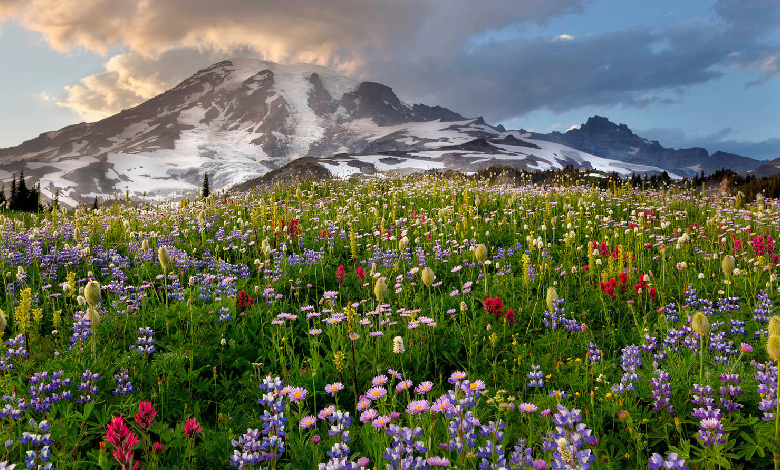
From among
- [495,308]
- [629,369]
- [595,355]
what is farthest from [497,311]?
[629,369]

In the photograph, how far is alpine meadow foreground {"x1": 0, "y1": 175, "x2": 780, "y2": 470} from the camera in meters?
2.27

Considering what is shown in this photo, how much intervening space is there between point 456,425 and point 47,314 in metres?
5.18

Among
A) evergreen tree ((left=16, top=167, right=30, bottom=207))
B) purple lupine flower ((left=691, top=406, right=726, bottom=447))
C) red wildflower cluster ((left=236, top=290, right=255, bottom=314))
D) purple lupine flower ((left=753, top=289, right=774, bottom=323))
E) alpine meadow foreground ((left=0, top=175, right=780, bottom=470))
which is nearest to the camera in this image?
purple lupine flower ((left=691, top=406, right=726, bottom=447))

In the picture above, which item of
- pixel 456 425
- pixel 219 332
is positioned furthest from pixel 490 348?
pixel 219 332

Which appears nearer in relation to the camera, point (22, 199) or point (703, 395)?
point (703, 395)

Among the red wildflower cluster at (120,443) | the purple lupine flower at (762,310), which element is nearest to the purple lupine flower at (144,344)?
the red wildflower cluster at (120,443)

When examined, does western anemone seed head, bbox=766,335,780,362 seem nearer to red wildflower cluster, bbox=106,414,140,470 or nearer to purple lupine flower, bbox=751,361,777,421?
purple lupine flower, bbox=751,361,777,421

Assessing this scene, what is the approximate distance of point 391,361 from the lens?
3.63 m

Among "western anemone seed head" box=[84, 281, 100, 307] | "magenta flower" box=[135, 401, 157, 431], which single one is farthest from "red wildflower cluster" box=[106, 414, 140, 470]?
"western anemone seed head" box=[84, 281, 100, 307]

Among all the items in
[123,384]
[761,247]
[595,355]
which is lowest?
[123,384]

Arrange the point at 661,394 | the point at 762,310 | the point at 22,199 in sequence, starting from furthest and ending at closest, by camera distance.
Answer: the point at 22,199
the point at 762,310
the point at 661,394

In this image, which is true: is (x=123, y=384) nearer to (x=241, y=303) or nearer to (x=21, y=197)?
(x=241, y=303)

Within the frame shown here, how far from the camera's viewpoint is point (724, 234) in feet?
24.2

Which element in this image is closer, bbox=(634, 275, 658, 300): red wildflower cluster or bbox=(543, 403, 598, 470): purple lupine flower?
bbox=(543, 403, 598, 470): purple lupine flower
